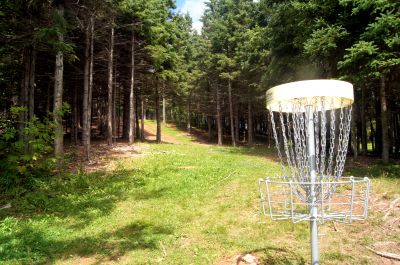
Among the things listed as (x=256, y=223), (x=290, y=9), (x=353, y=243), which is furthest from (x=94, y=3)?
(x=353, y=243)

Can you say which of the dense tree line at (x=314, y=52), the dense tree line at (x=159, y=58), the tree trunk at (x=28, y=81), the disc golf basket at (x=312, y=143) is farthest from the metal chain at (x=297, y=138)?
the tree trunk at (x=28, y=81)

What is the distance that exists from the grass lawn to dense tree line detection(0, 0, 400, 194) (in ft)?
7.24

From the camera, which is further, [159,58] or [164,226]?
[159,58]

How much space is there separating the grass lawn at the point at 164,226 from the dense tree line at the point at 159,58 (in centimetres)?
221

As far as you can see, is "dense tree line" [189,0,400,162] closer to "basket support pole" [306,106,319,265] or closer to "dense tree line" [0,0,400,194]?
"dense tree line" [0,0,400,194]

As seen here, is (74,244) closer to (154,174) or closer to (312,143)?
(312,143)

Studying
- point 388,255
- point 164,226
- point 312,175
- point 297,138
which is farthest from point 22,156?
point 388,255

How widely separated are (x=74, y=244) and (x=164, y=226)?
6.94 feet

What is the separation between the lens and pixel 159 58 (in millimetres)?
23016

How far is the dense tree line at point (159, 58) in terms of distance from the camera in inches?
436

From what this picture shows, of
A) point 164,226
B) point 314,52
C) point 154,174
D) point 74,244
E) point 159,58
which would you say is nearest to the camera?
point 74,244

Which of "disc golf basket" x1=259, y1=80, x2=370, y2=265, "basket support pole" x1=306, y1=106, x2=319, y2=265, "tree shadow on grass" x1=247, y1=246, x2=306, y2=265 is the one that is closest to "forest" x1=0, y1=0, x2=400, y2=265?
"tree shadow on grass" x1=247, y1=246, x2=306, y2=265

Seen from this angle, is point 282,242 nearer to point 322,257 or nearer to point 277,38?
point 322,257

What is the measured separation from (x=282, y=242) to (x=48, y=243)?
5097 mm
